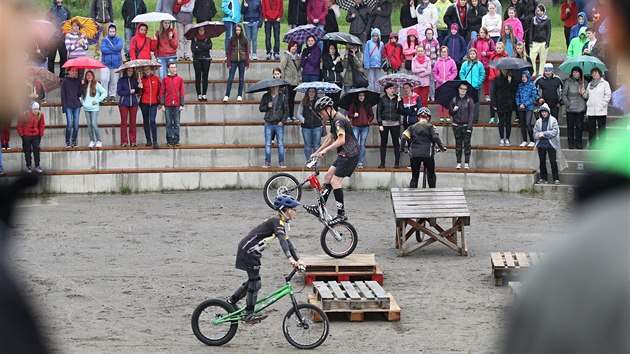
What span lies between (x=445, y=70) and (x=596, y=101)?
12.2 feet

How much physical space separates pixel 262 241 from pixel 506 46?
1688 centimetres

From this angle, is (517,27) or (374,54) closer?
(374,54)

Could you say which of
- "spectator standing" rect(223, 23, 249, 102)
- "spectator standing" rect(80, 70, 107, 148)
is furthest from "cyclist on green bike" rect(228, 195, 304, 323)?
"spectator standing" rect(223, 23, 249, 102)

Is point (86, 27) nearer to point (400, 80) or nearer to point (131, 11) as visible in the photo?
point (131, 11)

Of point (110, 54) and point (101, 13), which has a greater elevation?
point (101, 13)

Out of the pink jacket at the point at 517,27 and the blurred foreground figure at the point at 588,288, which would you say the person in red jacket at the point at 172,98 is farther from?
the blurred foreground figure at the point at 588,288

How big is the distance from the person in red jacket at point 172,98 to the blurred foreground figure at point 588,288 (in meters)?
28.1

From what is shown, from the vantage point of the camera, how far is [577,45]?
3145 cm

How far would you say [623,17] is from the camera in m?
1.32

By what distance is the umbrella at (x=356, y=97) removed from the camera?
2828 centimetres

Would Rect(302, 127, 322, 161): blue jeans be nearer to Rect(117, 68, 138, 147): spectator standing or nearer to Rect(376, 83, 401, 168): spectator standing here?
Rect(376, 83, 401, 168): spectator standing

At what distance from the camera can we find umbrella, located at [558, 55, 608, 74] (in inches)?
1144

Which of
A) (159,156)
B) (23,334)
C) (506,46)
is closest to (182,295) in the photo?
(159,156)

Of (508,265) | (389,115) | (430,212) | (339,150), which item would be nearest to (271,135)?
(389,115)
